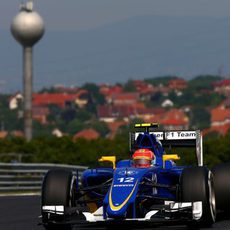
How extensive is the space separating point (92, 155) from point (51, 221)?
123 feet

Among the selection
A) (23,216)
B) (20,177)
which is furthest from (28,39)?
(23,216)

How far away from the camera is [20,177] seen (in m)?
31.0

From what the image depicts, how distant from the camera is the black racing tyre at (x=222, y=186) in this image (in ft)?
46.8

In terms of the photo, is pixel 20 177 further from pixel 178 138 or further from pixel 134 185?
pixel 134 185

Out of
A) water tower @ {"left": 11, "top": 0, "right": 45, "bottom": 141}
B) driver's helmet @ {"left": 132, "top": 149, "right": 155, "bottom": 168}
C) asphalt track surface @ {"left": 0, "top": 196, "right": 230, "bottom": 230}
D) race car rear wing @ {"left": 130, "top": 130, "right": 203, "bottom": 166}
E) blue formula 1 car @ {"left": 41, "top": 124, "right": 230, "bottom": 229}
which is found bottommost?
asphalt track surface @ {"left": 0, "top": 196, "right": 230, "bottom": 230}

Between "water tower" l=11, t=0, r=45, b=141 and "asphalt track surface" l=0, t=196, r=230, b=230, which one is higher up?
"water tower" l=11, t=0, r=45, b=141

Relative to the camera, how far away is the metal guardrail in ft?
98.0

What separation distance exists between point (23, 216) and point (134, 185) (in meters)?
4.73

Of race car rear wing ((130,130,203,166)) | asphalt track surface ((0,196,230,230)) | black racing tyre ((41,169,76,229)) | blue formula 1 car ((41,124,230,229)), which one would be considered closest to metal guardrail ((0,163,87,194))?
asphalt track surface ((0,196,230,230))

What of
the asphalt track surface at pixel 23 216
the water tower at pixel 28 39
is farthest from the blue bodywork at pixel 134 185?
the water tower at pixel 28 39

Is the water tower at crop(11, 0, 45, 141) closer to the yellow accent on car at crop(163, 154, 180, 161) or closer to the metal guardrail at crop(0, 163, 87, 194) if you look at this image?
the metal guardrail at crop(0, 163, 87, 194)

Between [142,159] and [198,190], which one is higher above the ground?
[142,159]

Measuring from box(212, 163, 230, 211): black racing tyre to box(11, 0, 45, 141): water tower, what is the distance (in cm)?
6867

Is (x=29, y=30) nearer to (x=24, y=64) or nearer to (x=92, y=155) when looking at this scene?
(x=24, y=64)
